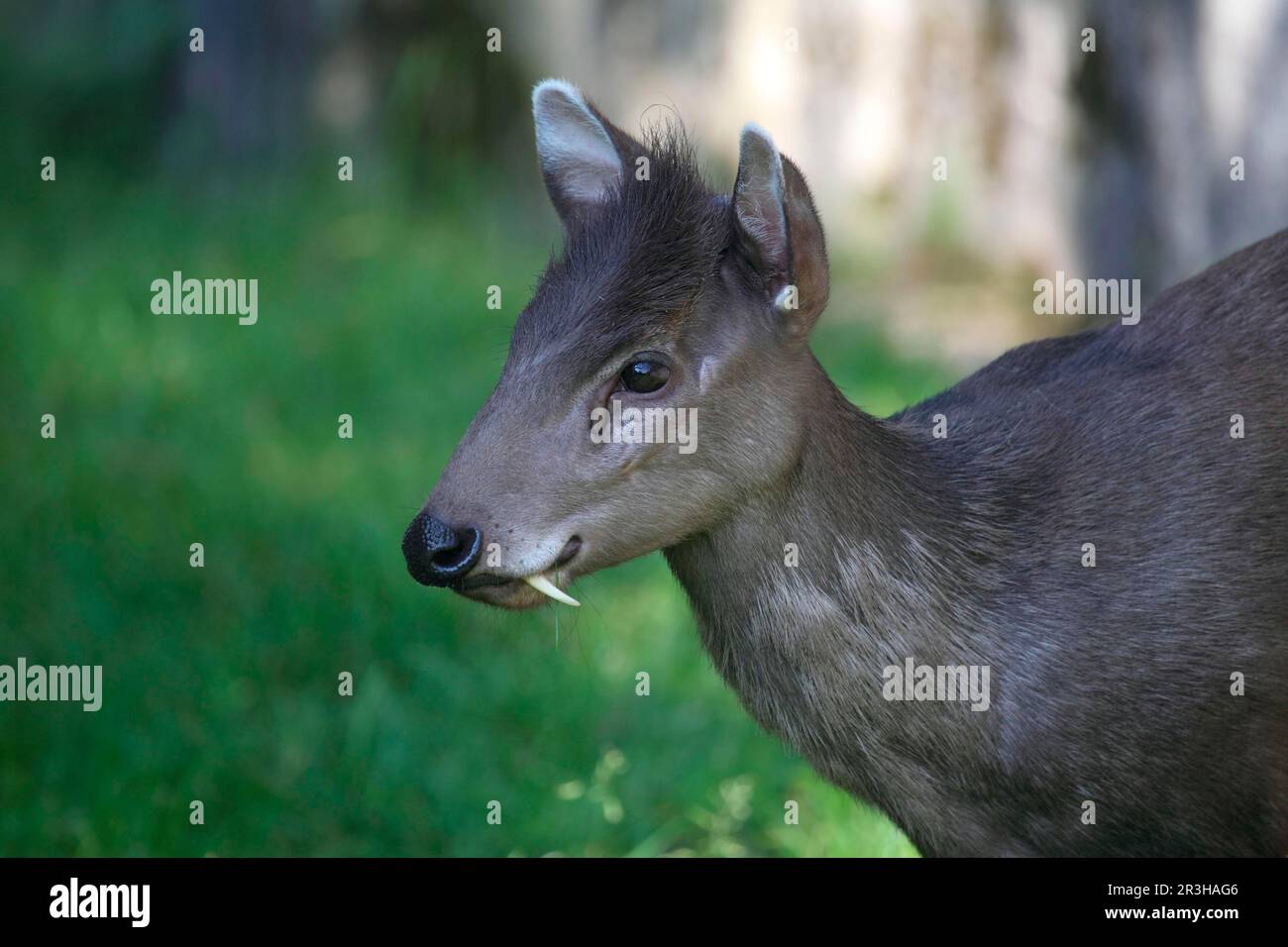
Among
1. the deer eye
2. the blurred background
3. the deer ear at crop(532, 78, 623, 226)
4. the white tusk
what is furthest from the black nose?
the blurred background

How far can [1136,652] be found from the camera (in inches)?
156

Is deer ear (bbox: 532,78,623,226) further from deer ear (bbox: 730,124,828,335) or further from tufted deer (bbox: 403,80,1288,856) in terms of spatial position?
deer ear (bbox: 730,124,828,335)

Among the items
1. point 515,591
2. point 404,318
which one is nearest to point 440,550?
point 515,591

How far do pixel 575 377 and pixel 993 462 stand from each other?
1.21 metres

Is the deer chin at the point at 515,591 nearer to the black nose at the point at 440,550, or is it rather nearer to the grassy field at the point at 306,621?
the black nose at the point at 440,550

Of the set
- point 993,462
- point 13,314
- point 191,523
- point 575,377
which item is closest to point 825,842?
point 993,462

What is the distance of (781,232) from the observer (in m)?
3.91

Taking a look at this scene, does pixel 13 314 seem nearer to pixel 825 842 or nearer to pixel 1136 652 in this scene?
pixel 825 842

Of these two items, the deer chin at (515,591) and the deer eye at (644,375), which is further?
the deer eye at (644,375)

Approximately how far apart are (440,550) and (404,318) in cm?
621

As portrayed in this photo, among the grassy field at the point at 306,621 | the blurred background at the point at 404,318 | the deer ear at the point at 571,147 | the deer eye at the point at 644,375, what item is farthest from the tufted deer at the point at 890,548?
the grassy field at the point at 306,621

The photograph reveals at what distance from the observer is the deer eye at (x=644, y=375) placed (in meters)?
3.91

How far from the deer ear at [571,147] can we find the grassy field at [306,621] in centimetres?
129

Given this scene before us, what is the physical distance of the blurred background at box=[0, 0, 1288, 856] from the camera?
5.84 metres
